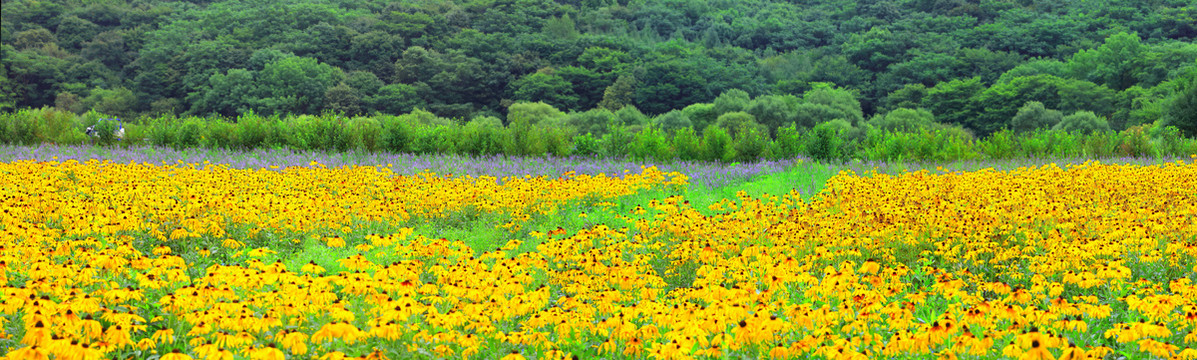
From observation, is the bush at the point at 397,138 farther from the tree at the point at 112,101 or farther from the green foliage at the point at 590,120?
the tree at the point at 112,101

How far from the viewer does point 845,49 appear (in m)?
50.5

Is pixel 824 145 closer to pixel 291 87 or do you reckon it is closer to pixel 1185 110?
pixel 1185 110

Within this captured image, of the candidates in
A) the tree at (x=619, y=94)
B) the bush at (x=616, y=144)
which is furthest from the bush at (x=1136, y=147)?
the tree at (x=619, y=94)

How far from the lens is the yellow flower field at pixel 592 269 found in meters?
3.31

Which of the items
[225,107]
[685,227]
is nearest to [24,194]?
[685,227]

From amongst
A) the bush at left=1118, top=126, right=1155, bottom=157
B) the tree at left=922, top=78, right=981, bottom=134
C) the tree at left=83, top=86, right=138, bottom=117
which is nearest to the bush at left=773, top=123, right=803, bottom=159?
the bush at left=1118, top=126, right=1155, bottom=157

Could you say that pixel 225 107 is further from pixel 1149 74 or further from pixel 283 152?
pixel 1149 74

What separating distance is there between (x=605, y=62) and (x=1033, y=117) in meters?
23.6

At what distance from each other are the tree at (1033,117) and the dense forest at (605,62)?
3.4 inches

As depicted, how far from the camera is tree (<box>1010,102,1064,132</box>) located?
3834 cm

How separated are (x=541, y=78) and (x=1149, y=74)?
31.6 metres

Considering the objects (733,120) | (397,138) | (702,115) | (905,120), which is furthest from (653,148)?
(905,120)

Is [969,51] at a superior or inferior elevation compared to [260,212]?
inferior

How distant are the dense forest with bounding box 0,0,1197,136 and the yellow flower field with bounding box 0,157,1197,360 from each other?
30.2 m
